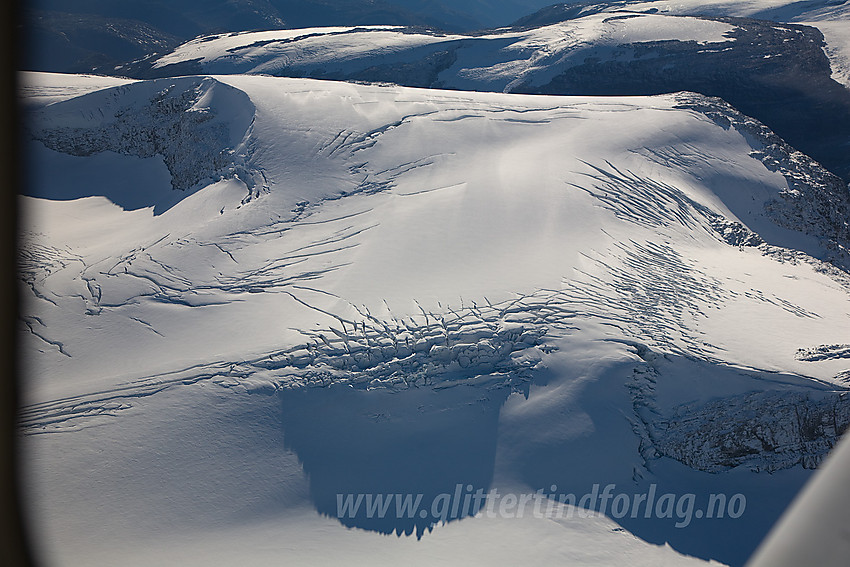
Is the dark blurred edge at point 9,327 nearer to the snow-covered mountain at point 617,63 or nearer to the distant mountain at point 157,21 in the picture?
the snow-covered mountain at point 617,63

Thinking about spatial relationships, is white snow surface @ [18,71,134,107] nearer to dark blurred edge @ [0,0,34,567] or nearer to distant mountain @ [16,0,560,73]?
dark blurred edge @ [0,0,34,567]

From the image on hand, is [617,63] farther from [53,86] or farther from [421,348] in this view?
[421,348]

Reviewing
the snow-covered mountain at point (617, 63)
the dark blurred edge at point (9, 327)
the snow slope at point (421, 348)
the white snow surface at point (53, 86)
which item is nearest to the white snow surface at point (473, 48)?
the snow-covered mountain at point (617, 63)

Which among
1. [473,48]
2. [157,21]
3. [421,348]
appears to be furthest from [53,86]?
[157,21]

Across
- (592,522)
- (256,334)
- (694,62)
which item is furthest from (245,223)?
(694,62)

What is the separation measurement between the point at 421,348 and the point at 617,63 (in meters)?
17.6

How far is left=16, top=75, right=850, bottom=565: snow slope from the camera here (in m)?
3.77

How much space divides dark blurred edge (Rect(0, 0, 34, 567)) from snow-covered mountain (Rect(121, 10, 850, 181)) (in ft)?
44.2

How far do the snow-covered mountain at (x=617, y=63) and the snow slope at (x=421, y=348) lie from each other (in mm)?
10398

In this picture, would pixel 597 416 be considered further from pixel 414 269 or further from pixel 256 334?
pixel 256 334

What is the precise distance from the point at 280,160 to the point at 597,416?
5.89m

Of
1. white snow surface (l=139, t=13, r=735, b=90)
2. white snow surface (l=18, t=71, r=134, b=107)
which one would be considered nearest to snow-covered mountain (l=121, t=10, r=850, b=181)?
white snow surface (l=139, t=13, r=735, b=90)

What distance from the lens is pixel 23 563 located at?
10.8 feet

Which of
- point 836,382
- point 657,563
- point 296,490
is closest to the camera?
point 657,563
